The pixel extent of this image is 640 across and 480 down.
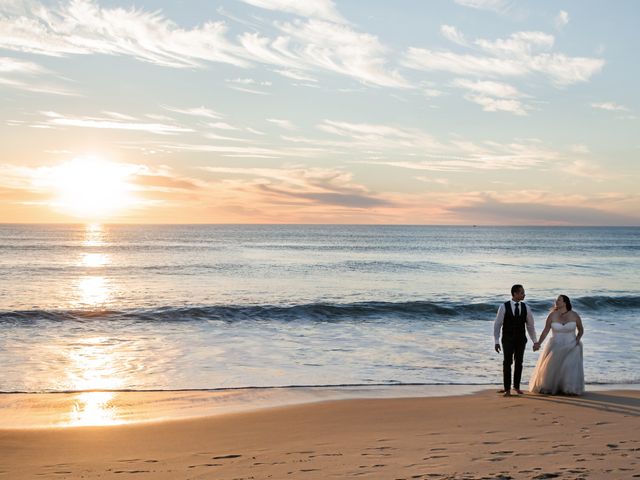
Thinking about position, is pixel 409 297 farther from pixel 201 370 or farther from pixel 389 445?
pixel 389 445

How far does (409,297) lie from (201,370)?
1719 cm

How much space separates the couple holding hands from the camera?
1070 centimetres

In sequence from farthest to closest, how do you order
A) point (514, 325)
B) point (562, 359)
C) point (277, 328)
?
point (277, 328) → point (514, 325) → point (562, 359)

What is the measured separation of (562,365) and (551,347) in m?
0.34

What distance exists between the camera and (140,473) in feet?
21.8

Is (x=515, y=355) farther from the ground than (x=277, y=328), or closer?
farther from the ground

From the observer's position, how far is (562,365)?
1073cm

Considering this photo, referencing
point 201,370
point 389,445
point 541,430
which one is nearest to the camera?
point 389,445

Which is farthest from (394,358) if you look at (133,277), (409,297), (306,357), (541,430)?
(133,277)

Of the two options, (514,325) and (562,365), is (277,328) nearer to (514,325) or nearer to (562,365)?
(514,325)

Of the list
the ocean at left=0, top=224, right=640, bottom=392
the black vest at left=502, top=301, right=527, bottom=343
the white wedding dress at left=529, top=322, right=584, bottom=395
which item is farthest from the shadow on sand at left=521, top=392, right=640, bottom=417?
the ocean at left=0, top=224, right=640, bottom=392

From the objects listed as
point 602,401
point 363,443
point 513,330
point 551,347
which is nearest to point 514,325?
point 513,330

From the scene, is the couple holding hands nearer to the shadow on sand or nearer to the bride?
the bride

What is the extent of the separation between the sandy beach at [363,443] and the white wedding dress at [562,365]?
30 cm
